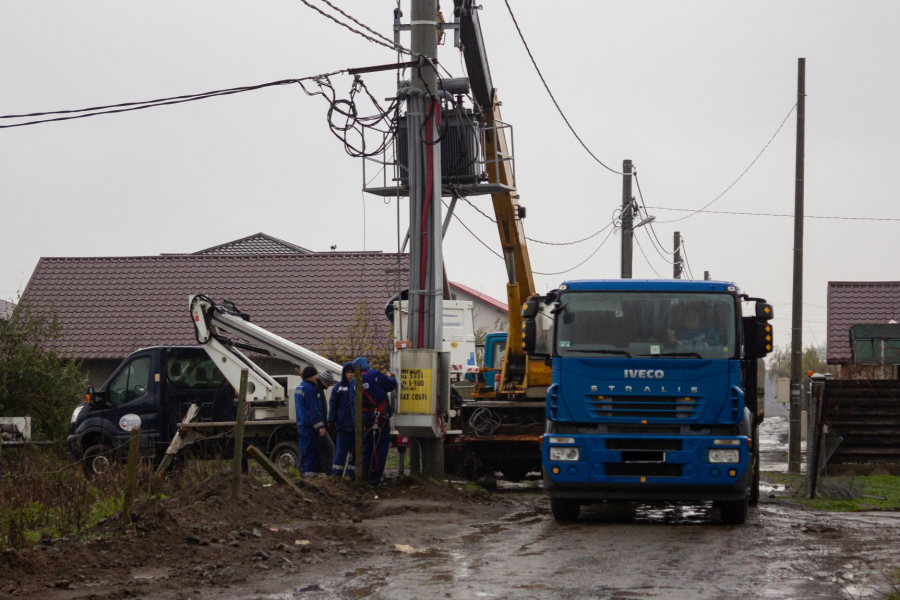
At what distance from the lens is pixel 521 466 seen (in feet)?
56.7

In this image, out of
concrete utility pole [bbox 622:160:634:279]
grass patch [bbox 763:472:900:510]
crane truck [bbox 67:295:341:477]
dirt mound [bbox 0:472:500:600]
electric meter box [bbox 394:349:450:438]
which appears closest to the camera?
dirt mound [bbox 0:472:500:600]

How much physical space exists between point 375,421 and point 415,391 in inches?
27.2

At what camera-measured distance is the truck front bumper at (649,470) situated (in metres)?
11.9

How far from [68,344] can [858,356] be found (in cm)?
2142

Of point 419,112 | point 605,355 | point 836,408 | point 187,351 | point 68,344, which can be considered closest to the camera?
point 605,355

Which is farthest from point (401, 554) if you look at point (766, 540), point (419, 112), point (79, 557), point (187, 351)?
point (187, 351)

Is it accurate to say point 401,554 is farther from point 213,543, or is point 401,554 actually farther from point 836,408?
point 836,408

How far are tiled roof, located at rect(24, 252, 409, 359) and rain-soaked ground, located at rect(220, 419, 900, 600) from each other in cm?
1735

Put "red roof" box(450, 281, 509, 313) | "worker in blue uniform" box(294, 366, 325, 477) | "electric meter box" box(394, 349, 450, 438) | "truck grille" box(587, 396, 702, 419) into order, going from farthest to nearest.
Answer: "red roof" box(450, 281, 509, 313)
"worker in blue uniform" box(294, 366, 325, 477)
"electric meter box" box(394, 349, 450, 438)
"truck grille" box(587, 396, 702, 419)

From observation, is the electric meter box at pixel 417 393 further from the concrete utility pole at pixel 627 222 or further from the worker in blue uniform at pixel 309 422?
the concrete utility pole at pixel 627 222

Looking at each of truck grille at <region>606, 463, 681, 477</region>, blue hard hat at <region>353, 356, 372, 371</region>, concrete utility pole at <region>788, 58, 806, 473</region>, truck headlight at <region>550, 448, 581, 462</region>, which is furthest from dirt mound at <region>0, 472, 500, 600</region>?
concrete utility pole at <region>788, 58, 806, 473</region>

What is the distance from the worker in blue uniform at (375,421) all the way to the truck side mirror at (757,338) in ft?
14.8

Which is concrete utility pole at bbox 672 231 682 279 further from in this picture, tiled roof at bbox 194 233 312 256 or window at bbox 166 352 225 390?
window at bbox 166 352 225 390

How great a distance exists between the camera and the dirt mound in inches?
336
